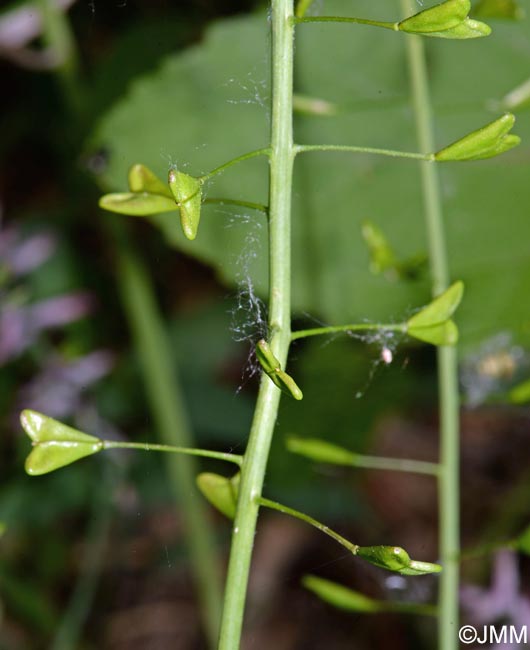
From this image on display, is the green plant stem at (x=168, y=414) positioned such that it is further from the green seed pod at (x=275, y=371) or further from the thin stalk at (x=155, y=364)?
the green seed pod at (x=275, y=371)

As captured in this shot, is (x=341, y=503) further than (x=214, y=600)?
Yes

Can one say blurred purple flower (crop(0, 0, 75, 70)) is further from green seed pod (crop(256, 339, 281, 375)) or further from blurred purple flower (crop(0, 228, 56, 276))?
green seed pod (crop(256, 339, 281, 375))

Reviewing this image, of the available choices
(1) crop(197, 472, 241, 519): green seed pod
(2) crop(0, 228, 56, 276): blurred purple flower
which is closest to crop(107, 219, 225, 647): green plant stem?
(2) crop(0, 228, 56, 276): blurred purple flower

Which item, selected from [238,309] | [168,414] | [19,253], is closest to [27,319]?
[19,253]

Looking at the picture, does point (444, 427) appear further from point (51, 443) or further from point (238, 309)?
point (51, 443)

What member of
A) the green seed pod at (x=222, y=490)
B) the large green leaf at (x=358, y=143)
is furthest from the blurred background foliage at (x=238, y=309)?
the green seed pod at (x=222, y=490)

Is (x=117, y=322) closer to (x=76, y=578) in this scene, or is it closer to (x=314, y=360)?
(x=314, y=360)

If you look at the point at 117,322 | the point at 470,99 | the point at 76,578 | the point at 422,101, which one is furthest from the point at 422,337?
the point at 76,578
